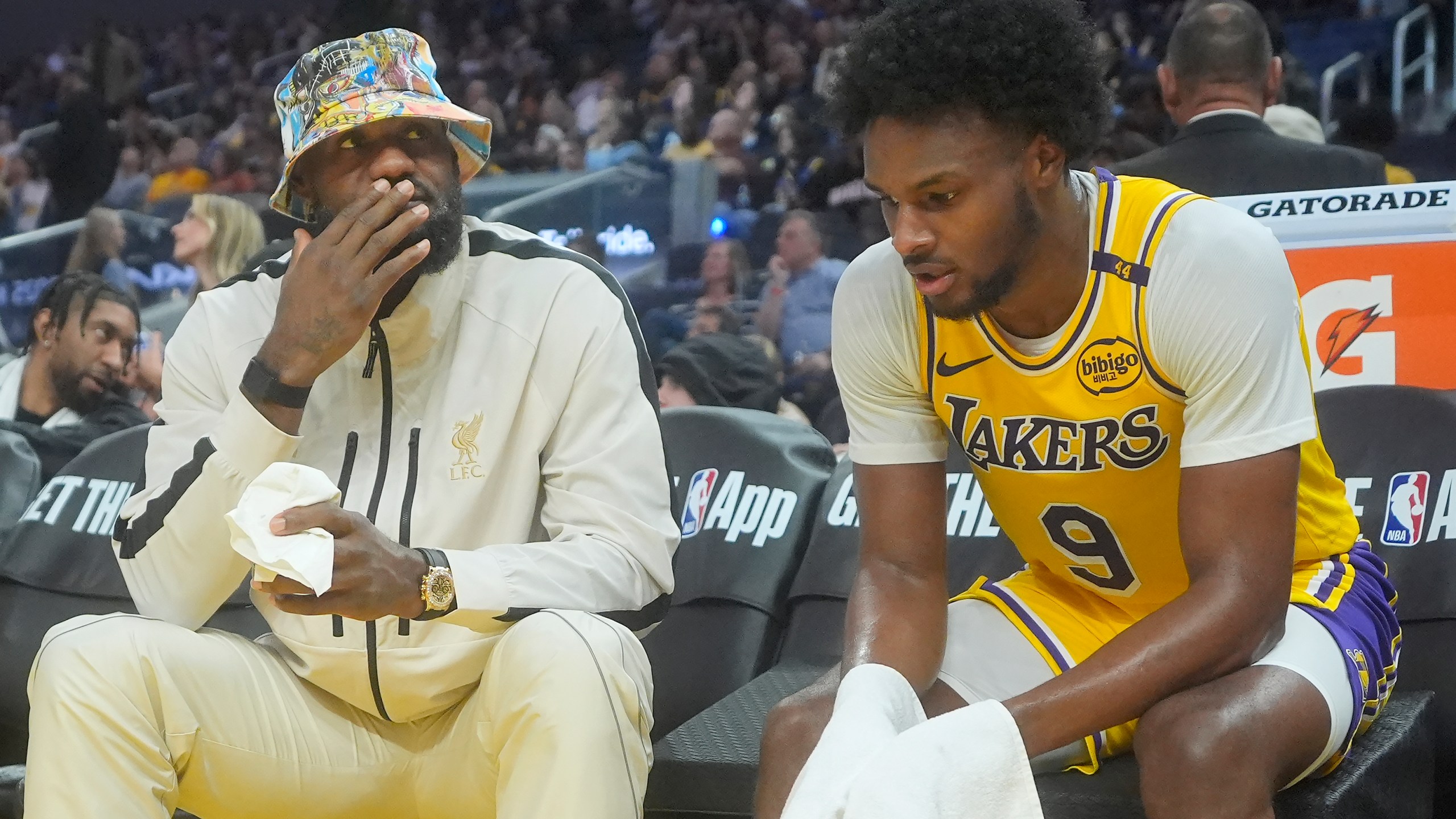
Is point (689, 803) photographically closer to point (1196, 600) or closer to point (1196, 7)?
point (1196, 600)

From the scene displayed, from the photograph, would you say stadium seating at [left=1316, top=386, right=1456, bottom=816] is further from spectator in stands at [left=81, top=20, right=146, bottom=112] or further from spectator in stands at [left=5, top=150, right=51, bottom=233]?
spectator in stands at [left=81, top=20, right=146, bottom=112]

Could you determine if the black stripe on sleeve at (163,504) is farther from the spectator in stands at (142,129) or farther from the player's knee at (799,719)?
the spectator in stands at (142,129)

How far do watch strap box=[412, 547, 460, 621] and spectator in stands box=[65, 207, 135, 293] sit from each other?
Result: 223 inches

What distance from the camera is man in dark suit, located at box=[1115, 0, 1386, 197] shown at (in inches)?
149

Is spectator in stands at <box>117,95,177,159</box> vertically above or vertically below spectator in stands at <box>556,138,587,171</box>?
above

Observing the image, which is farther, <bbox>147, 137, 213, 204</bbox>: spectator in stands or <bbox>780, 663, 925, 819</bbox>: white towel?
<bbox>147, 137, 213, 204</bbox>: spectator in stands

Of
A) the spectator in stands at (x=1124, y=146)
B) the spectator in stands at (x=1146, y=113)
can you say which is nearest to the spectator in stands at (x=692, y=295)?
the spectator in stands at (x=1124, y=146)

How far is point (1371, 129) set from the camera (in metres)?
6.43

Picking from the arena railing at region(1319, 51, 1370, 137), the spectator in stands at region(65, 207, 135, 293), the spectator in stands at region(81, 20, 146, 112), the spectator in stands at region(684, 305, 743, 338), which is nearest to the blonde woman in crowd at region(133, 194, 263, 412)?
the spectator in stands at region(65, 207, 135, 293)

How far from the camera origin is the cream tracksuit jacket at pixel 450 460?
223cm

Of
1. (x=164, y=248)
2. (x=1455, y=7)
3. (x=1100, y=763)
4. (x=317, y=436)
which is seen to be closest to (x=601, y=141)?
(x=164, y=248)

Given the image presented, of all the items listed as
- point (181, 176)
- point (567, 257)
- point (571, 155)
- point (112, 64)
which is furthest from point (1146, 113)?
point (112, 64)

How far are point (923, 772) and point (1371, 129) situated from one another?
5.66 metres

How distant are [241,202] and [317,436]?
412 centimetres
